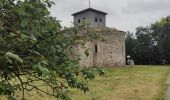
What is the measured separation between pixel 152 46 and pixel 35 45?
2246 inches

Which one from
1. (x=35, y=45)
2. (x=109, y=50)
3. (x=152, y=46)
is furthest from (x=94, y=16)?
(x=35, y=45)

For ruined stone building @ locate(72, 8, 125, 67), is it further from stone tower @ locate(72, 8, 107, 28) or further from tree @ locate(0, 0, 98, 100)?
tree @ locate(0, 0, 98, 100)

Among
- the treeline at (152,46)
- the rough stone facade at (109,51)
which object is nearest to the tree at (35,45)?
the rough stone facade at (109,51)

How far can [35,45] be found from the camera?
16.5 feet

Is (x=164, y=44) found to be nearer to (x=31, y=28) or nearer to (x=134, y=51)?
(x=134, y=51)

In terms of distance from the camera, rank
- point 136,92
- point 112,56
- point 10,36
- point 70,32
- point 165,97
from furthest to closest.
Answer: point 112,56, point 136,92, point 165,97, point 70,32, point 10,36

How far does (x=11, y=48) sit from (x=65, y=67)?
36.3 inches

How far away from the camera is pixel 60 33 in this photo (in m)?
A: 6.03

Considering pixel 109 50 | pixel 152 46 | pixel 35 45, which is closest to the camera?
pixel 35 45

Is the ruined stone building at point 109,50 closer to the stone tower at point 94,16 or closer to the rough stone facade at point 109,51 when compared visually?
the rough stone facade at point 109,51

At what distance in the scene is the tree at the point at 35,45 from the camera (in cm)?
443

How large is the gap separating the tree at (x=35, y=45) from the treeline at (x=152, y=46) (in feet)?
176

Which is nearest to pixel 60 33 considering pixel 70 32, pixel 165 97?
pixel 70 32

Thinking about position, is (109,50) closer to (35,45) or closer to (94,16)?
(94,16)
